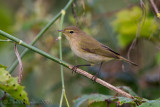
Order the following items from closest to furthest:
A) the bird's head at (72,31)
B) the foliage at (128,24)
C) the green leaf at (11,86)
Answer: the green leaf at (11,86) < the bird's head at (72,31) < the foliage at (128,24)

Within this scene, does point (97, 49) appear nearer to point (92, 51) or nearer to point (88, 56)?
point (92, 51)

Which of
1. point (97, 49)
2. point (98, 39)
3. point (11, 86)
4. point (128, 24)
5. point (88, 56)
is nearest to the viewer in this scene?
point (11, 86)

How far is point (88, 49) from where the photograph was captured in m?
3.42

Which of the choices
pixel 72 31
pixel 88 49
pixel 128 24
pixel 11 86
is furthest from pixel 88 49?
pixel 11 86

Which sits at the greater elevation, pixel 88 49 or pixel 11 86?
pixel 11 86

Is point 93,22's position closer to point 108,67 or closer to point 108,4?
point 108,67

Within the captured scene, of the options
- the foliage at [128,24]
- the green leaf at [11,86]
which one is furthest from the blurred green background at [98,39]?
the green leaf at [11,86]

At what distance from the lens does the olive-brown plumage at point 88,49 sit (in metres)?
3.33

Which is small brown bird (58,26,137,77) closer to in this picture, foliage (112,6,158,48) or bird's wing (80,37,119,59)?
bird's wing (80,37,119,59)

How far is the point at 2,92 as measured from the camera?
6.61 ft

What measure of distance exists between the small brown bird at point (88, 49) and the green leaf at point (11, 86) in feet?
4.99

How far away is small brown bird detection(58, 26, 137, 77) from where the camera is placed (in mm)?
3334

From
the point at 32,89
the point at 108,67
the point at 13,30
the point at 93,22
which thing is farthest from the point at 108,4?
the point at 32,89

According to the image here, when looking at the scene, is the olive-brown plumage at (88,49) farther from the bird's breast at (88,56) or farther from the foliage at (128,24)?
the foliage at (128,24)
